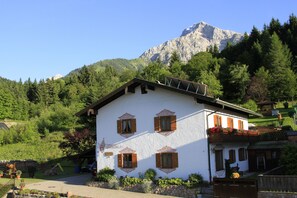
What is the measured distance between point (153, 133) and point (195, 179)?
440 cm

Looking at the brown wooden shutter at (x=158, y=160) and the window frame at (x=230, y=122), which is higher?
the window frame at (x=230, y=122)

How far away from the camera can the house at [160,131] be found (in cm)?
2253

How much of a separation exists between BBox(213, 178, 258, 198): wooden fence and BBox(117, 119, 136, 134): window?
312 inches

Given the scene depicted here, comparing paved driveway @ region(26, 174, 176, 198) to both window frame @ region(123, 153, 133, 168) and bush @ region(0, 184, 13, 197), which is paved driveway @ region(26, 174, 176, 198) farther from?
bush @ region(0, 184, 13, 197)

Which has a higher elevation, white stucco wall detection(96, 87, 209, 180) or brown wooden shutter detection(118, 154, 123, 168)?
white stucco wall detection(96, 87, 209, 180)

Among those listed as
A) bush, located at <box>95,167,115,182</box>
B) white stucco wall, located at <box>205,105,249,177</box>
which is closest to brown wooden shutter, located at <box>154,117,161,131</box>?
white stucco wall, located at <box>205,105,249,177</box>

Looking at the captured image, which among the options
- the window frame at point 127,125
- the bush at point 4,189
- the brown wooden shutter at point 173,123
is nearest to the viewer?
the bush at point 4,189

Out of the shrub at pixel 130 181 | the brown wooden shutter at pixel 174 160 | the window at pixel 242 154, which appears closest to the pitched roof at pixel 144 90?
the window at pixel 242 154

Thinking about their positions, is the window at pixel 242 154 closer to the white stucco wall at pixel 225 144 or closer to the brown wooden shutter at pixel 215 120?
the white stucco wall at pixel 225 144

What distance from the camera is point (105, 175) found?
2523 cm

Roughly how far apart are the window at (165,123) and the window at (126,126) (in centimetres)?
182

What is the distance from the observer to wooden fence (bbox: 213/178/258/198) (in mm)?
17734

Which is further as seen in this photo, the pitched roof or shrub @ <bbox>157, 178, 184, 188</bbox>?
the pitched roof

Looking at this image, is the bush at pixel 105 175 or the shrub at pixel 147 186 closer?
the shrub at pixel 147 186
